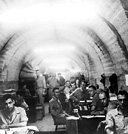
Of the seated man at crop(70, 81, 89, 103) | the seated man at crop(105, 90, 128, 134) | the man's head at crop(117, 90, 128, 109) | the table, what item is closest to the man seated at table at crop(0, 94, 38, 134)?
the table

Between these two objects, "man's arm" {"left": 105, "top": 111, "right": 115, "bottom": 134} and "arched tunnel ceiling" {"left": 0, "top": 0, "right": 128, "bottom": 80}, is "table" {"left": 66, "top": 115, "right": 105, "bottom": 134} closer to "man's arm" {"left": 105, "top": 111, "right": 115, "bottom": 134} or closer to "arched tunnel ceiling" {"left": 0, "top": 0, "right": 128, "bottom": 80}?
"man's arm" {"left": 105, "top": 111, "right": 115, "bottom": 134}

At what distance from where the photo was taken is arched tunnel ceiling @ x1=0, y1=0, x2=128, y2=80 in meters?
5.28

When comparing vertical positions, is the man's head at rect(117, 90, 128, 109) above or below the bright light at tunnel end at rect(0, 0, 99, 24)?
below

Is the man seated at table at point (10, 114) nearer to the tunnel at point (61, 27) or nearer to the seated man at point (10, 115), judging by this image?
the seated man at point (10, 115)

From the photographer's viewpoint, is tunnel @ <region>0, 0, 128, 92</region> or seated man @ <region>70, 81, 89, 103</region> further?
seated man @ <region>70, 81, 89, 103</region>

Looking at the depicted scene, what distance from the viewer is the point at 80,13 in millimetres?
6258

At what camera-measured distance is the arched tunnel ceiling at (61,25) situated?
5.28m

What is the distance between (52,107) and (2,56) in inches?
120

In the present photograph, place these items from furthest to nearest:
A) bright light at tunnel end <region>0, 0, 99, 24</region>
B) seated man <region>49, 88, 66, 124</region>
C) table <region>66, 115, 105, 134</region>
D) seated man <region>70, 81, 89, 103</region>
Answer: seated man <region>70, 81, 89, 103</region> → seated man <region>49, 88, 66, 124</region> → table <region>66, 115, 105, 134</region> → bright light at tunnel end <region>0, 0, 99, 24</region>

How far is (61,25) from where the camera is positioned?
8.13 metres

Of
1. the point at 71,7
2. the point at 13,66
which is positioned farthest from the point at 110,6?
the point at 13,66

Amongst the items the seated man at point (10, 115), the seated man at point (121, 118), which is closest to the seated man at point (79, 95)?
the seated man at point (10, 115)

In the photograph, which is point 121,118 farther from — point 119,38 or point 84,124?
point 119,38

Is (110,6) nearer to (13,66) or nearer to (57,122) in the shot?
(57,122)
